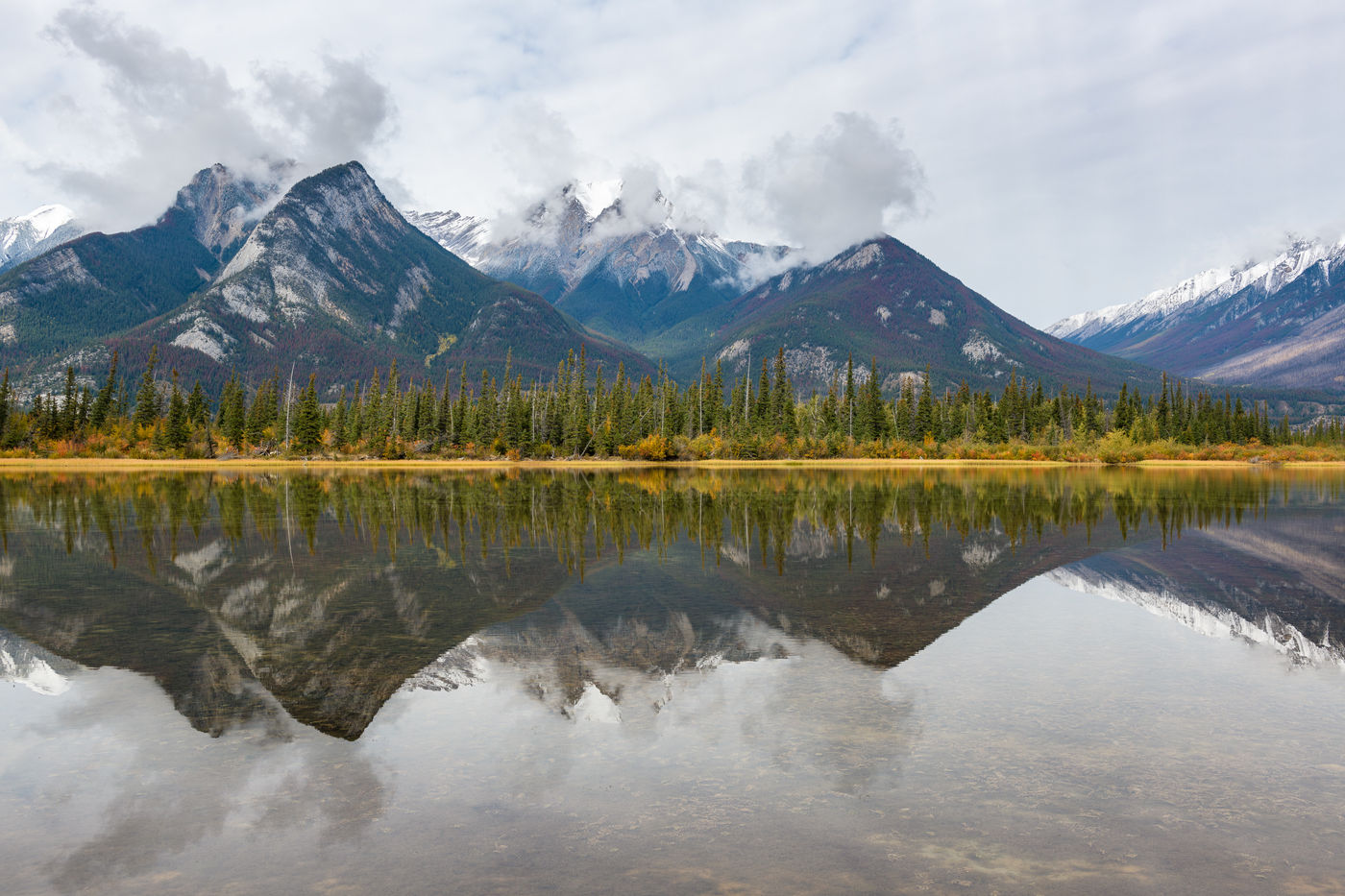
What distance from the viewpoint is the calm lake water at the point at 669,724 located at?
669 cm

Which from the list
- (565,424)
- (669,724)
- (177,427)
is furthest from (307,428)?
(669,724)

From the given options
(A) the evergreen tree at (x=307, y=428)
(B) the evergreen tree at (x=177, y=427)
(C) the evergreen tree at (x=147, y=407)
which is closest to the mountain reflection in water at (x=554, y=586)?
(A) the evergreen tree at (x=307, y=428)

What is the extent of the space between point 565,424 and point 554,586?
109 metres

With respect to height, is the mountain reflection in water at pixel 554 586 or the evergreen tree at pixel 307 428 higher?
the evergreen tree at pixel 307 428

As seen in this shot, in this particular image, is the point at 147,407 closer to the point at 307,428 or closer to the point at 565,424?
the point at 307,428

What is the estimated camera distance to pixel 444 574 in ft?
65.9

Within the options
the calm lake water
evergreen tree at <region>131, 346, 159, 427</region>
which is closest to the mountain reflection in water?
the calm lake water

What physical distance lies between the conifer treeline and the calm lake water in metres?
104

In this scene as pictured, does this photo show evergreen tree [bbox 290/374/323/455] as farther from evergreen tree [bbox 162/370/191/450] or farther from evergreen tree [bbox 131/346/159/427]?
evergreen tree [bbox 131/346/159/427]

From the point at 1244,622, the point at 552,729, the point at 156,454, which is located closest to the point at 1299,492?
the point at 1244,622

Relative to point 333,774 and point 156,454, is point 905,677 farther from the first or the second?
point 156,454

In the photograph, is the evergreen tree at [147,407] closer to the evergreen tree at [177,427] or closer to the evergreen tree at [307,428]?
the evergreen tree at [177,427]

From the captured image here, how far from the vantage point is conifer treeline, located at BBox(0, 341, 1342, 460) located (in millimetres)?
123500

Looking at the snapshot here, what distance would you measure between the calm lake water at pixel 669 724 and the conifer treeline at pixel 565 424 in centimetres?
10358
